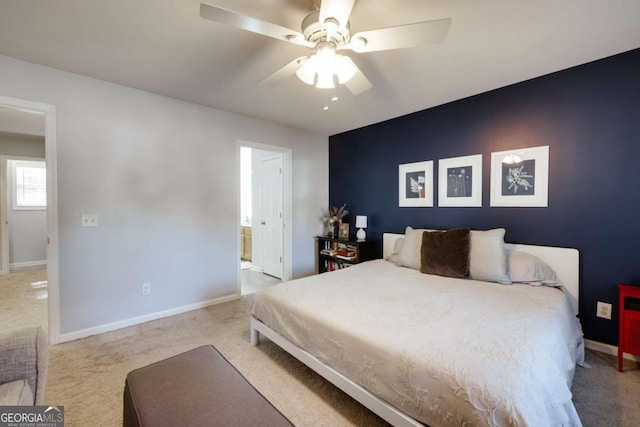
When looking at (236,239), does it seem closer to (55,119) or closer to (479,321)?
(55,119)

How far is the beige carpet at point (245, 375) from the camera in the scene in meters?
1.59

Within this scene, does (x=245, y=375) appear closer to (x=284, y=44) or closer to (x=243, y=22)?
(x=243, y=22)

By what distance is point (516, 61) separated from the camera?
223 cm

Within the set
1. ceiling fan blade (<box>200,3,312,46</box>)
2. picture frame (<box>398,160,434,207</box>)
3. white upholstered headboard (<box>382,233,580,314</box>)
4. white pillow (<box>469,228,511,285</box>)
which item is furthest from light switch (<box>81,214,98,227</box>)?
white upholstered headboard (<box>382,233,580,314</box>)

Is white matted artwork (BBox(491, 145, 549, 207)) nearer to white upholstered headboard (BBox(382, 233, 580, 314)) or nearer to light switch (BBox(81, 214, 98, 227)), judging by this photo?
white upholstered headboard (BBox(382, 233, 580, 314))

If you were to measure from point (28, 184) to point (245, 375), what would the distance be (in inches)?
246

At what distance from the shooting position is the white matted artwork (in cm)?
252

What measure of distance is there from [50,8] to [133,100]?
1150 mm

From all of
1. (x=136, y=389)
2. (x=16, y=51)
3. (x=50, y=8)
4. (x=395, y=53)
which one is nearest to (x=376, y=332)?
(x=136, y=389)

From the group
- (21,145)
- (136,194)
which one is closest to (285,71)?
(136,194)

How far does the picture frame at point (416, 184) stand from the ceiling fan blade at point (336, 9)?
7.83ft

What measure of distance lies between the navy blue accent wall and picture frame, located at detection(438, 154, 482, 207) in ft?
0.23

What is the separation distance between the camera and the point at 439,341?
1322 mm

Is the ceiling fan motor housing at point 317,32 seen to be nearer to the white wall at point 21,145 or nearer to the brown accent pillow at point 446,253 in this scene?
the brown accent pillow at point 446,253
